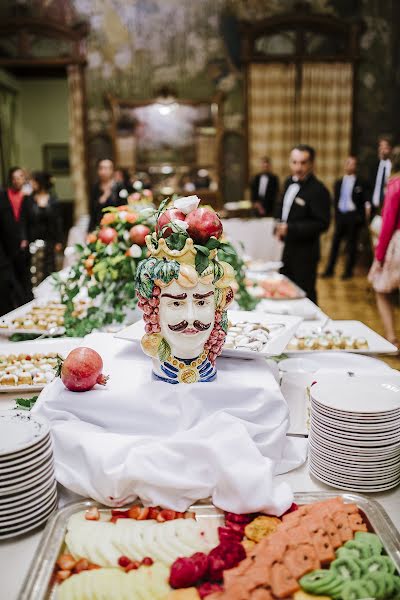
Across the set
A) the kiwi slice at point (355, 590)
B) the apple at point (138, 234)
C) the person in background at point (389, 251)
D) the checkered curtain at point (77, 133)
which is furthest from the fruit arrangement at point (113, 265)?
the checkered curtain at point (77, 133)

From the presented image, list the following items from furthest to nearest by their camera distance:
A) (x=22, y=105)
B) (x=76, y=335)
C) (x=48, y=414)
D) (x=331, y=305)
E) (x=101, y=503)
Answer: (x=22, y=105), (x=331, y=305), (x=76, y=335), (x=48, y=414), (x=101, y=503)

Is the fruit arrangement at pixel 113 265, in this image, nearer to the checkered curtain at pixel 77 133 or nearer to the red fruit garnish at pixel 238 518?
the red fruit garnish at pixel 238 518

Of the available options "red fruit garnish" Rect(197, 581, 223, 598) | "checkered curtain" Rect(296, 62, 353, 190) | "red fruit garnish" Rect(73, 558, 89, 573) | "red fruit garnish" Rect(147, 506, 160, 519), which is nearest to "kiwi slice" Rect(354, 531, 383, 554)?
"red fruit garnish" Rect(197, 581, 223, 598)

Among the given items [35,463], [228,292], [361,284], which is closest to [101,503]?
[35,463]

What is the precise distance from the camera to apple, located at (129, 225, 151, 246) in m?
2.55

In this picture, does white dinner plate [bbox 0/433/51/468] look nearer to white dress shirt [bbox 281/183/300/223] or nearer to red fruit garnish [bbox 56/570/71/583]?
red fruit garnish [bbox 56/570/71/583]

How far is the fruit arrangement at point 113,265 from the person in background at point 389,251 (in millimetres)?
2417

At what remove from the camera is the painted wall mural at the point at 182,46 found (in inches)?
369

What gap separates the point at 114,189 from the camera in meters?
5.28

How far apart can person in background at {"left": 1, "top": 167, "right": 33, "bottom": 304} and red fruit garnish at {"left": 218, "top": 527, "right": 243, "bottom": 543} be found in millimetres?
3703

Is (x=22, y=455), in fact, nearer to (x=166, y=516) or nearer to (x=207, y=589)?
(x=166, y=516)

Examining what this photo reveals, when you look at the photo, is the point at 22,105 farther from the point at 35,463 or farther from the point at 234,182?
the point at 35,463

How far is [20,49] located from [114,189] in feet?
17.6

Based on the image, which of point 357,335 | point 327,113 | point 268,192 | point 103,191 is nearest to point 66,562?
point 357,335
